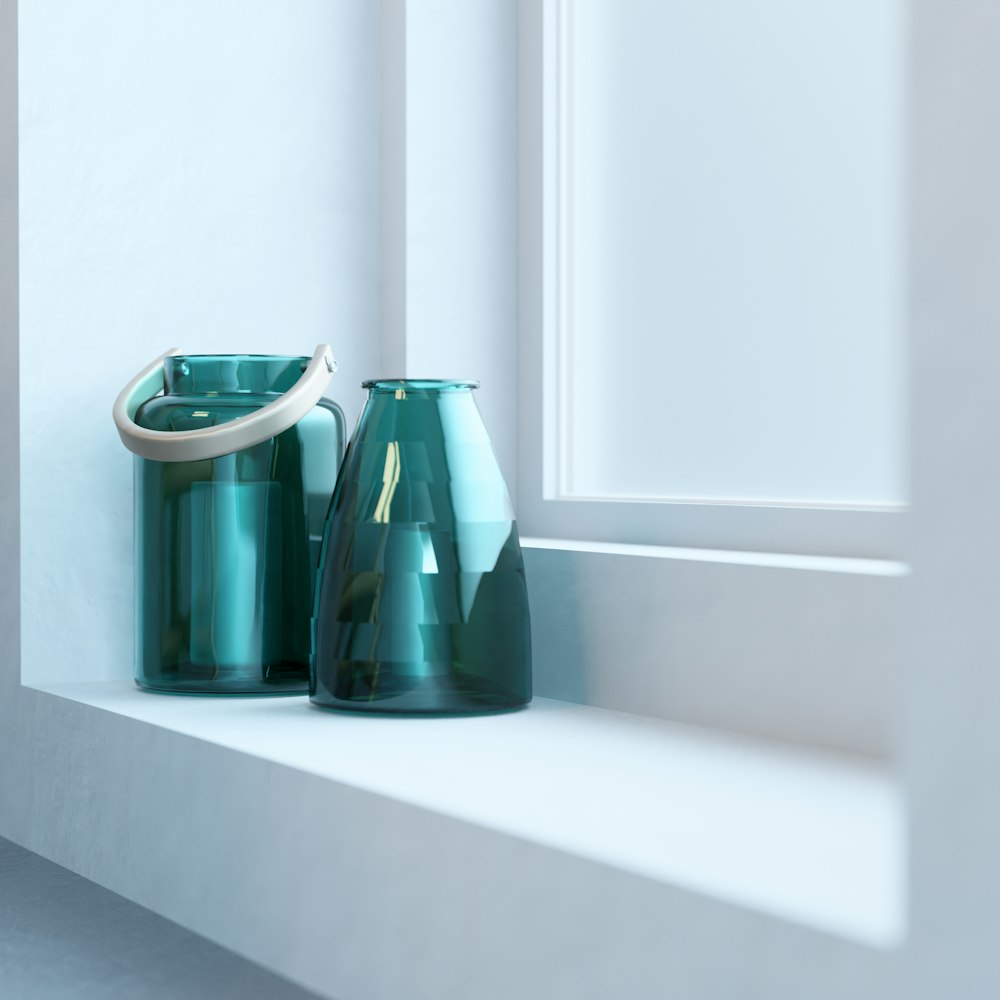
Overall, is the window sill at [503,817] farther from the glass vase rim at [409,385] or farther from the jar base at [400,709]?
the glass vase rim at [409,385]

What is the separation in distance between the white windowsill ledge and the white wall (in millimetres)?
117

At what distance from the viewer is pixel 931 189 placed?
349 mm

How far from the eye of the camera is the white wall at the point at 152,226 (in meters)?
0.86

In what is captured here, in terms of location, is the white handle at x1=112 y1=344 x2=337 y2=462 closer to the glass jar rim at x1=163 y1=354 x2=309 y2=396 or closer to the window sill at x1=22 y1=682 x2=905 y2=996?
the glass jar rim at x1=163 y1=354 x2=309 y2=396

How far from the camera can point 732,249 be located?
0.86 meters

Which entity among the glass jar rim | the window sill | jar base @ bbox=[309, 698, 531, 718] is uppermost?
the glass jar rim

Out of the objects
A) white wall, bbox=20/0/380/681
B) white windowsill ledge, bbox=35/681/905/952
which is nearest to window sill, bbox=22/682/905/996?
white windowsill ledge, bbox=35/681/905/952

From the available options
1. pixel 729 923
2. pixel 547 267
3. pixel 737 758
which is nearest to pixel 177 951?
pixel 737 758

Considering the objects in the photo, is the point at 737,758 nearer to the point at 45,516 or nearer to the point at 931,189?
the point at 931,189

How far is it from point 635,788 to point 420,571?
0.21 metres

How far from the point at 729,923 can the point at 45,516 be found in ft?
1.96

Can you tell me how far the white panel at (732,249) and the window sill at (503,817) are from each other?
0.20 meters

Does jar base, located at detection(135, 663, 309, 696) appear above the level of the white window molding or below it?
below

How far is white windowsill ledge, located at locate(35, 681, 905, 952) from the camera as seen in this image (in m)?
0.41
